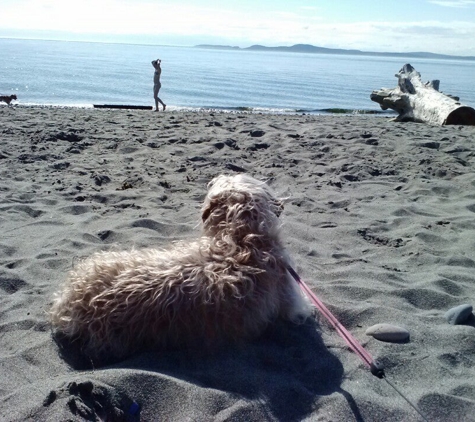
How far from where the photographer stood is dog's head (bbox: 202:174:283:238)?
152 inches

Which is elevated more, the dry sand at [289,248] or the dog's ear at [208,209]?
the dog's ear at [208,209]

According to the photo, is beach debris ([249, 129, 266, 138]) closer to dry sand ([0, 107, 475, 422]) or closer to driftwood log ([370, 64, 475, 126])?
dry sand ([0, 107, 475, 422])

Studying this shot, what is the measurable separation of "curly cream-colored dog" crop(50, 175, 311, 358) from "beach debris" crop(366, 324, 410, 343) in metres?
0.56

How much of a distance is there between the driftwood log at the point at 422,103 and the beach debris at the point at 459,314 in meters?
10.7

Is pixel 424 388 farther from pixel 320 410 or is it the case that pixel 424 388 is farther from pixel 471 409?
pixel 320 410

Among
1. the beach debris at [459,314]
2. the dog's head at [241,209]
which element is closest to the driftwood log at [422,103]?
the beach debris at [459,314]

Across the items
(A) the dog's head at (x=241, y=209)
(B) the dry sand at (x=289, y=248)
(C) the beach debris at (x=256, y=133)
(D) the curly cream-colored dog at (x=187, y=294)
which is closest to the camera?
(B) the dry sand at (x=289, y=248)

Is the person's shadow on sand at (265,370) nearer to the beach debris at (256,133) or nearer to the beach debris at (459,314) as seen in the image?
the beach debris at (459,314)

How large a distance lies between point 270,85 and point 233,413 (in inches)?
1525

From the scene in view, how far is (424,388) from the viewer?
3.20m

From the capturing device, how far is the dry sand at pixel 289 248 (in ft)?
9.71

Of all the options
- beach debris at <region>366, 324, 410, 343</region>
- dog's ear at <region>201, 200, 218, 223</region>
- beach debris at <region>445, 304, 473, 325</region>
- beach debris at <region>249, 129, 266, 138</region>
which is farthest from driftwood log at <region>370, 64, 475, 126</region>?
dog's ear at <region>201, 200, 218, 223</region>

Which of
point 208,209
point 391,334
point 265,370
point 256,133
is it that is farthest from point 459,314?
point 256,133

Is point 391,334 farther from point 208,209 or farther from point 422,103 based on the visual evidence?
point 422,103
